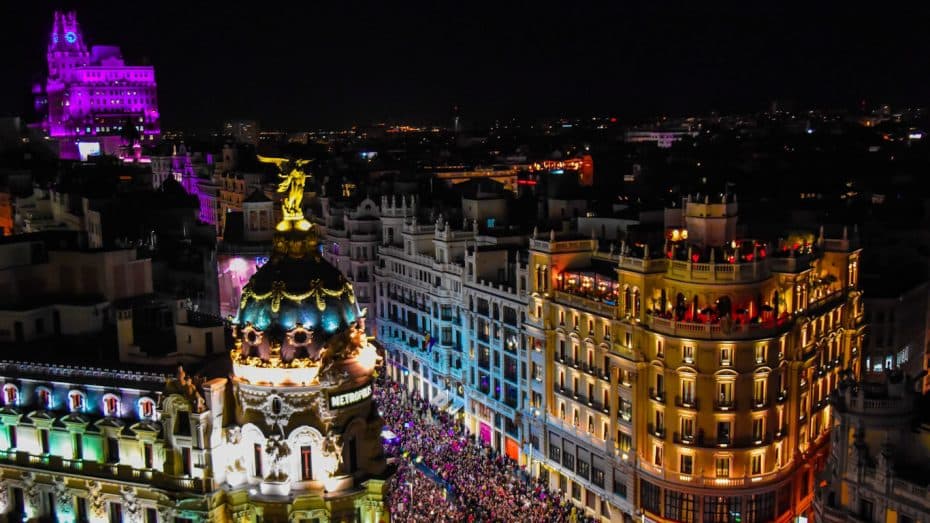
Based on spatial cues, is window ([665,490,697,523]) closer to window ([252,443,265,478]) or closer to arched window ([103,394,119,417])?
window ([252,443,265,478])

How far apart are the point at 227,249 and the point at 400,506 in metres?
36.4

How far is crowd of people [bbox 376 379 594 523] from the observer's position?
66.8 meters

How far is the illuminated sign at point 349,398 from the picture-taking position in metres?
47.3

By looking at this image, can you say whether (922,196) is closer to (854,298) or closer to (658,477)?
(854,298)

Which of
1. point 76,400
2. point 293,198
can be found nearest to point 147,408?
point 76,400

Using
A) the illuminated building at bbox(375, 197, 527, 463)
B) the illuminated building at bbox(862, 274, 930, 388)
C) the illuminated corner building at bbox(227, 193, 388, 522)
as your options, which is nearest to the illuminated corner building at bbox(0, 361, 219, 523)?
the illuminated corner building at bbox(227, 193, 388, 522)

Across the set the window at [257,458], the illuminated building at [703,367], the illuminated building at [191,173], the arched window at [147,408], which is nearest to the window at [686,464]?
the illuminated building at [703,367]

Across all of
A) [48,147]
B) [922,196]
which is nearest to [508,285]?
[922,196]

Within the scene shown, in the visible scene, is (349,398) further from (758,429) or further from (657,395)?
(758,429)

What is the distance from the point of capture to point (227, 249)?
91438 millimetres

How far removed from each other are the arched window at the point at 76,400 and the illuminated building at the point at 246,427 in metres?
0.07

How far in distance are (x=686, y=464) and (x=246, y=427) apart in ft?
102

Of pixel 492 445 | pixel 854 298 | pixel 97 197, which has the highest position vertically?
pixel 97 197

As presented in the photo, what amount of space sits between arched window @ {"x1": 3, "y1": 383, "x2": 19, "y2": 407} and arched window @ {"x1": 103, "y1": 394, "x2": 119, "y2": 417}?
5.74 meters
